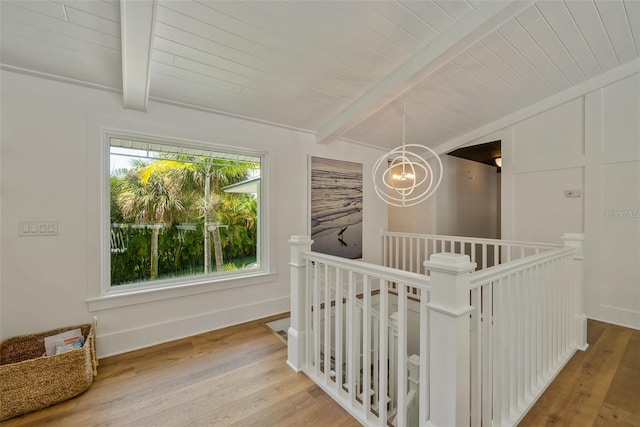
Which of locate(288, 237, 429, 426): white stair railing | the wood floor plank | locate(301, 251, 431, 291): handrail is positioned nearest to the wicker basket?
locate(288, 237, 429, 426): white stair railing

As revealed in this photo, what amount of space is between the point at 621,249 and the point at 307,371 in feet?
12.0

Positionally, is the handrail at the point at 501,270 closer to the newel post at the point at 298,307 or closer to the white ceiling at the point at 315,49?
the newel post at the point at 298,307

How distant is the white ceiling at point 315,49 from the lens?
5.47 ft

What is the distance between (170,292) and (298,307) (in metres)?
1.33

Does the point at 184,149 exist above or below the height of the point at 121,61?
below

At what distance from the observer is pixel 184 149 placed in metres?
2.67

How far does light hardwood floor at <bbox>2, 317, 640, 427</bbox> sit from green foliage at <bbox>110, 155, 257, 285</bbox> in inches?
30.4

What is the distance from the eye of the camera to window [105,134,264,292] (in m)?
2.38


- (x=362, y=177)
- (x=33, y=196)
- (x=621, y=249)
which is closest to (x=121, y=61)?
(x=33, y=196)

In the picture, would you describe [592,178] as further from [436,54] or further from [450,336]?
[450,336]

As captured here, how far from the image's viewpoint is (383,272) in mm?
1447

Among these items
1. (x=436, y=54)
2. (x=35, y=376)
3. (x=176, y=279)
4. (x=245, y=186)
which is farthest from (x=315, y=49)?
(x=35, y=376)

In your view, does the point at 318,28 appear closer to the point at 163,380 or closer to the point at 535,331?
the point at 535,331

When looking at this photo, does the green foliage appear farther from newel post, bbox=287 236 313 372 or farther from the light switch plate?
newel post, bbox=287 236 313 372
